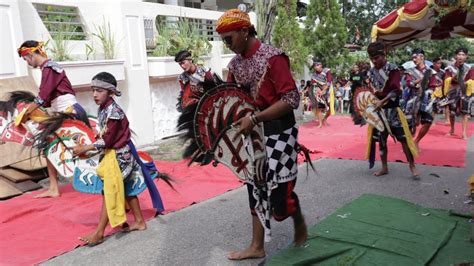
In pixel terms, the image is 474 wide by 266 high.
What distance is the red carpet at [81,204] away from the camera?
3.85 meters

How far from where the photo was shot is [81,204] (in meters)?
5.02

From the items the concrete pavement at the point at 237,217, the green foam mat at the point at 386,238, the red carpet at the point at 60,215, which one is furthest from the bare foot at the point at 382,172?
the red carpet at the point at 60,215

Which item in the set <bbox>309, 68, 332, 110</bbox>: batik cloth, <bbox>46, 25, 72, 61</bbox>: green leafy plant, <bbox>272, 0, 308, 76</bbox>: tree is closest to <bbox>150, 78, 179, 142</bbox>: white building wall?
<bbox>46, 25, 72, 61</bbox>: green leafy plant

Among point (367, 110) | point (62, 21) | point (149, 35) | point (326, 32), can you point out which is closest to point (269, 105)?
point (367, 110)

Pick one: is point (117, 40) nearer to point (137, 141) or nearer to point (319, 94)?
point (137, 141)

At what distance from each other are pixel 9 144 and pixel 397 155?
5735 mm

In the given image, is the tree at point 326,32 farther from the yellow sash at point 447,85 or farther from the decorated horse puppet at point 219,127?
the decorated horse puppet at point 219,127

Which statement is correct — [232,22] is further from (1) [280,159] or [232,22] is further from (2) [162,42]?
(2) [162,42]

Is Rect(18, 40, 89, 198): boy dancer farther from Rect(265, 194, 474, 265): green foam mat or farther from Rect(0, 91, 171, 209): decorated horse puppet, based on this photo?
Rect(265, 194, 474, 265): green foam mat

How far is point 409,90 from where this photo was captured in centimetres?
757

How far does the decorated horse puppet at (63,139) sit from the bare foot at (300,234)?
154 cm

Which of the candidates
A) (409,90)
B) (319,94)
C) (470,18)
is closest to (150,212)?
(470,18)

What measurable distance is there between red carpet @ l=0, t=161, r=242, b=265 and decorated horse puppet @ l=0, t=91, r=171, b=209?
439 mm

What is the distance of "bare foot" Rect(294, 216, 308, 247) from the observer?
3240 millimetres
